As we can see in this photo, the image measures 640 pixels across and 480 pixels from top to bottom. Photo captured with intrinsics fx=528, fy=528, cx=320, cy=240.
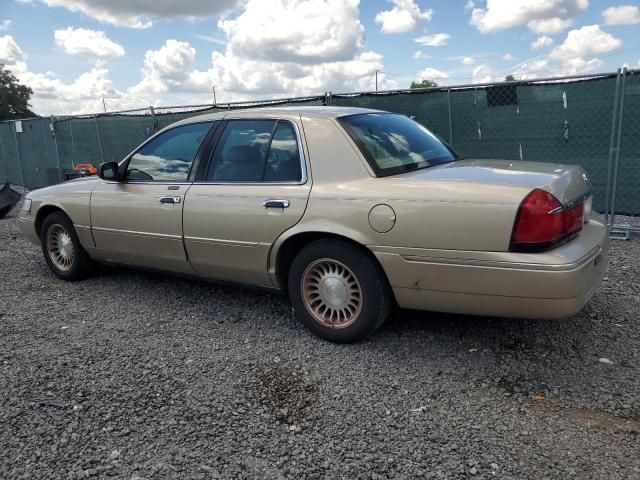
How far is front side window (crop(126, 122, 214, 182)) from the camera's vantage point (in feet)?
13.8

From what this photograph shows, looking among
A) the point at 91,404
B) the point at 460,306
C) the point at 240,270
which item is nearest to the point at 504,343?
the point at 460,306

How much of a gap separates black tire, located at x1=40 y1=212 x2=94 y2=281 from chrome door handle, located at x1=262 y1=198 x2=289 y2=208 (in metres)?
2.44

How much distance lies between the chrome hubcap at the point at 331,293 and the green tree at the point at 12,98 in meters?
52.9

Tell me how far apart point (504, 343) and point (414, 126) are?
1.82 m

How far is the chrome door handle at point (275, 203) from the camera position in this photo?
355 centimetres

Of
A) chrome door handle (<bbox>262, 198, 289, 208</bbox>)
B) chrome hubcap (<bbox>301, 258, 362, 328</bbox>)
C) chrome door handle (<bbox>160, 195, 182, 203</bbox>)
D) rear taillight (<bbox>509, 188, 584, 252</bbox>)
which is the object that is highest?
chrome door handle (<bbox>160, 195, 182, 203</bbox>)

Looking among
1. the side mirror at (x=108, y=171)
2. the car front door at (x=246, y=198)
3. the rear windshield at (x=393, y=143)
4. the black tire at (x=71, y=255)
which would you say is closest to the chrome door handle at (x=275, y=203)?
the car front door at (x=246, y=198)

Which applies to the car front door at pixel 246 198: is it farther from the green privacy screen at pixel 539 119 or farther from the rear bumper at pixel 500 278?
the green privacy screen at pixel 539 119

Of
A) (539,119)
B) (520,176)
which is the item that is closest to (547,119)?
(539,119)

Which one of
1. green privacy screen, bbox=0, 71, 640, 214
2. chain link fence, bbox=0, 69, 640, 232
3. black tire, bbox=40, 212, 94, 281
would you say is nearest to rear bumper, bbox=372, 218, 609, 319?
black tire, bbox=40, 212, 94, 281

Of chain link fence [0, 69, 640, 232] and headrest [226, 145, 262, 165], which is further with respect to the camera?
chain link fence [0, 69, 640, 232]

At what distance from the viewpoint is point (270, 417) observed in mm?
2756

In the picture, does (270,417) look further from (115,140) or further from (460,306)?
(115,140)

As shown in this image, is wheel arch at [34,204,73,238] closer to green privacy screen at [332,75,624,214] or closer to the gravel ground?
the gravel ground
